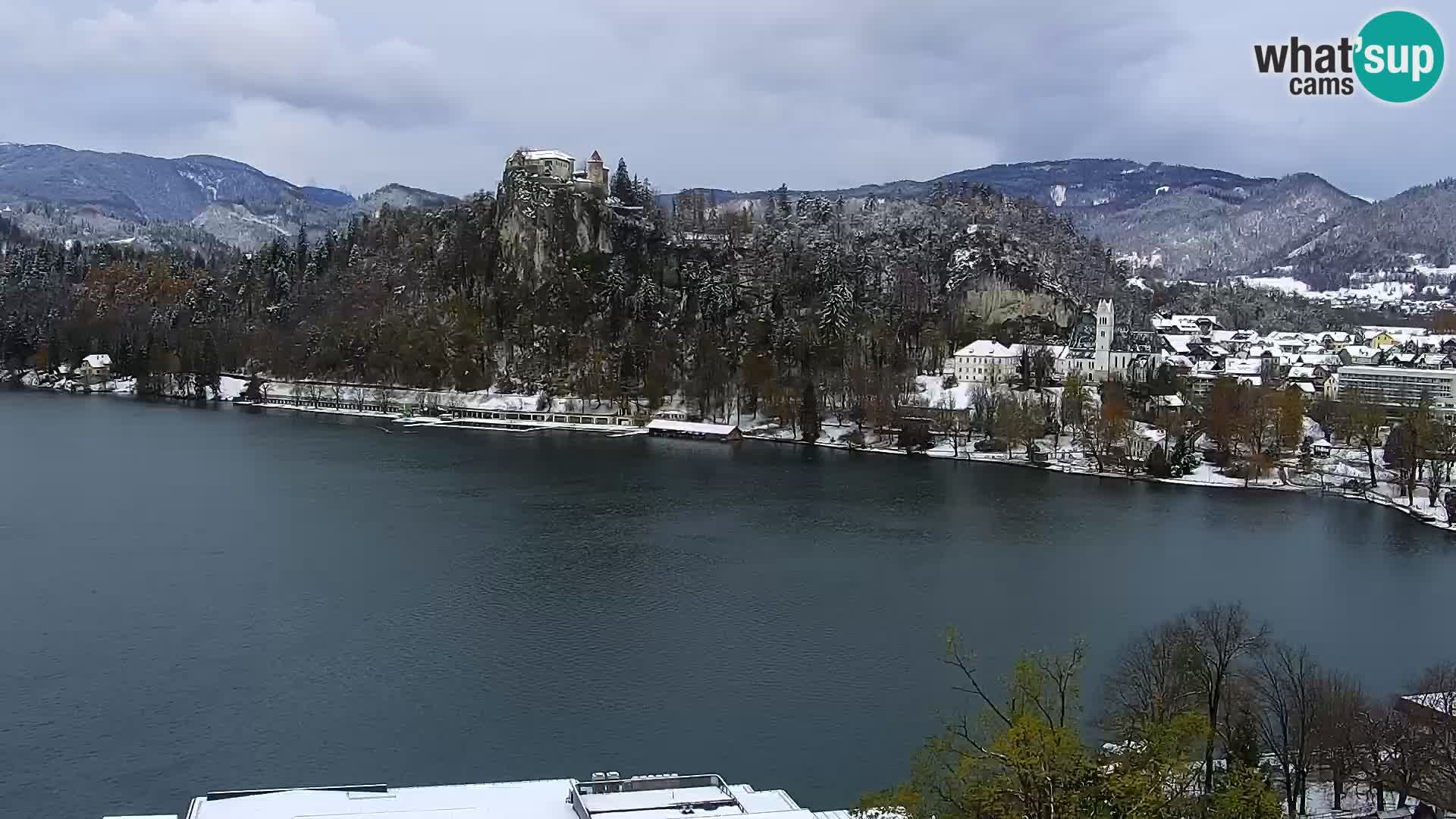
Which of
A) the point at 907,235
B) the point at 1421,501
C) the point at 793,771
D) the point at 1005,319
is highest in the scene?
the point at 907,235

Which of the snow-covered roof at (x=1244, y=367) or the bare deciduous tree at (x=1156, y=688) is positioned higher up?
the snow-covered roof at (x=1244, y=367)

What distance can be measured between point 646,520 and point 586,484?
5441 mm

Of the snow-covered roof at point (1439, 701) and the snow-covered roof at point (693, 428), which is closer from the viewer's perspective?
the snow-covered roof at point (1439, 701)

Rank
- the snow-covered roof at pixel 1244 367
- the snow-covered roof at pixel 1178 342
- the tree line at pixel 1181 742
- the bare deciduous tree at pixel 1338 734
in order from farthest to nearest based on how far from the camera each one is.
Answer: the snow-covered roof at pixel 1178 342 → the snow-covered roof at pixel 1244 367 → the bare deciduous tree at pixel 1338 734 → the tree line at pixel 1181 742

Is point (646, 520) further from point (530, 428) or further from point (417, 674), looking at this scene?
point (530, 428)

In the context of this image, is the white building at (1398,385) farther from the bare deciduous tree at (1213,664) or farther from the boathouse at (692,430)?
the bare deciduous tree at (1213,664)

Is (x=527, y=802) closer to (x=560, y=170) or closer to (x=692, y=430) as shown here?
(x=692, y=430)

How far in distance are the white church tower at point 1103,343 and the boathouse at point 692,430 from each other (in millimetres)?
16825

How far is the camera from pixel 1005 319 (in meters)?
55.6

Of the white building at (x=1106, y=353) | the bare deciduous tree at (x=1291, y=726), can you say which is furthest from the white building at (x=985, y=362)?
the bare deciduous tree at (x=1291, y=726)

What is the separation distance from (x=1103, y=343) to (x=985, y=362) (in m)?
5.61

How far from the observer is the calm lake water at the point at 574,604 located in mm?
13781

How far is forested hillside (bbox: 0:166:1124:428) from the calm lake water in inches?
617

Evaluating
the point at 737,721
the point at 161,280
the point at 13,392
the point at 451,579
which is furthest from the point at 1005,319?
the point at 161,280
